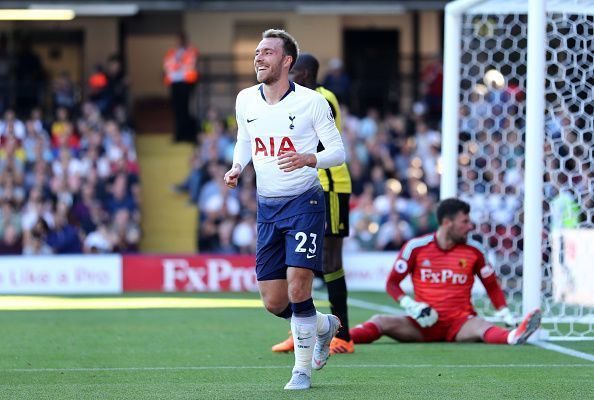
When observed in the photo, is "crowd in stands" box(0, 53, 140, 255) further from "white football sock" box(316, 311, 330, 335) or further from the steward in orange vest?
"white football sock" box(316, 311, 330, 335)

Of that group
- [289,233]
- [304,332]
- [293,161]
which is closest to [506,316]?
[304,332]

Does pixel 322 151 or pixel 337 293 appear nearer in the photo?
pixel 322 151

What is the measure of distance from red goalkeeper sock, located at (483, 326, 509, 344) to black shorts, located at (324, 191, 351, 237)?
164cm

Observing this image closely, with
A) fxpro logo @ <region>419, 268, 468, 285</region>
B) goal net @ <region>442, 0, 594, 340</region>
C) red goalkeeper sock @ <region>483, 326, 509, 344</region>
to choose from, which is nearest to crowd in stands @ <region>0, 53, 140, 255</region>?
goal net @ <region>442, 0, 594, 340</region>

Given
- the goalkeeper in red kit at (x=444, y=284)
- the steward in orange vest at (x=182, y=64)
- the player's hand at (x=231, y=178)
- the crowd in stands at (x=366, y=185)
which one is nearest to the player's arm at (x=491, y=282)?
the goalkeeper in red kit at (x=444, y=284)

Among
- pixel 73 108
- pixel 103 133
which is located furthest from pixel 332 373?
pixel 73 108

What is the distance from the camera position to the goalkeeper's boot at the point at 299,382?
25.8 ft

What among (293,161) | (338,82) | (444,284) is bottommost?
(444,284)

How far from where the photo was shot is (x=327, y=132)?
8.04 m

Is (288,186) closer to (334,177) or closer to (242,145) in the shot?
(242,145)

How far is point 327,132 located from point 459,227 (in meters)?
3.30

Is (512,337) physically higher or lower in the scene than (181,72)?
lower

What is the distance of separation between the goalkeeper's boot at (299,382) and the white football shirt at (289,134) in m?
1.06

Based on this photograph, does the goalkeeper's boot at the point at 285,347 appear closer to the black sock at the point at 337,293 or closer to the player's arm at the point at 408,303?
the black sock at the point at 337,293
